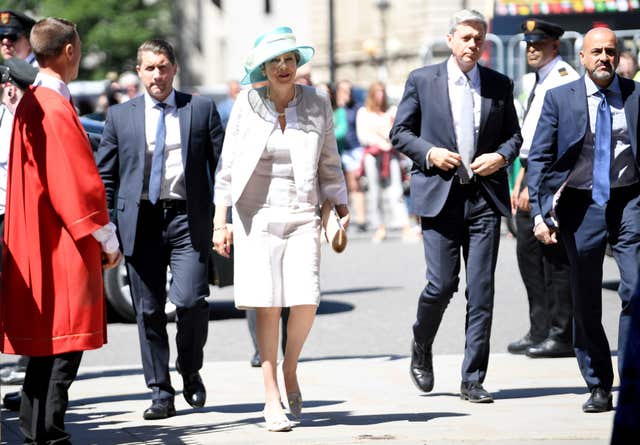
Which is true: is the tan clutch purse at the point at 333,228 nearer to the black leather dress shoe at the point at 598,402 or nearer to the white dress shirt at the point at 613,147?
the white dress shirt at the point at 613,147

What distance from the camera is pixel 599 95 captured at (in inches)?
306

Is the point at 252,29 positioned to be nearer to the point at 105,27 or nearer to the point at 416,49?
the point at 105,27

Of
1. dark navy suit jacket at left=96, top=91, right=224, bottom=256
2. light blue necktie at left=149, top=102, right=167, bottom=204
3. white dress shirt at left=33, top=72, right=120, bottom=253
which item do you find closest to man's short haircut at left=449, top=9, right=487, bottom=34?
dark navy suit jacket at left=96, top=91, right=224, bottom=256

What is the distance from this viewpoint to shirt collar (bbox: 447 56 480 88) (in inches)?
327

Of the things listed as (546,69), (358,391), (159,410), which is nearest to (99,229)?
(159,410)

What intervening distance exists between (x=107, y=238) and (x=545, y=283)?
4.35 meters

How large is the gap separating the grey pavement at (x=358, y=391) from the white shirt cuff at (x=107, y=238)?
40.7 inches

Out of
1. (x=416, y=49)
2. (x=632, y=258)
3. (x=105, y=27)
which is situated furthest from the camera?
(x=105, y=27)

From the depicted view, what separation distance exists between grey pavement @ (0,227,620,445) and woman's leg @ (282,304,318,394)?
0.22 meters

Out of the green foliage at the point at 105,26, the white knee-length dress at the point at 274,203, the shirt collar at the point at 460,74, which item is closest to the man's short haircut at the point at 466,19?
the shirt collar at the point at 460,74

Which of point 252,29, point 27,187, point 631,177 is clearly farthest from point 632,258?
point 252,29

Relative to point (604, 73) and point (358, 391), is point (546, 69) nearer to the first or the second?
point (604, 73)

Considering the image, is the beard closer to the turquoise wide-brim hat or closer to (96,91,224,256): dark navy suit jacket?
the turquoise wide-brim hat

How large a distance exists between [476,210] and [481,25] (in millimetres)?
957
